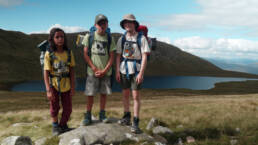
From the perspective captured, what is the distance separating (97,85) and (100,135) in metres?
Result: 1.77

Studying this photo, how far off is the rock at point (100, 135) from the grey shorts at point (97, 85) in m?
1.26

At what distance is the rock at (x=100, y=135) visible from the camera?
6348 millimetres

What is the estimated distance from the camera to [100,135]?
6.62 m

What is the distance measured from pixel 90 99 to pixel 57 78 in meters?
1.46

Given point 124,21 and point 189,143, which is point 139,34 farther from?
point 189,143

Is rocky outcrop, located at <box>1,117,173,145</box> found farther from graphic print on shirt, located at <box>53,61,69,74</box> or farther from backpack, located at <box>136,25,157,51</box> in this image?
backpack, located at <box>136,25,157,51</box>

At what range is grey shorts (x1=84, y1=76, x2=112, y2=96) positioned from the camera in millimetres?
7040

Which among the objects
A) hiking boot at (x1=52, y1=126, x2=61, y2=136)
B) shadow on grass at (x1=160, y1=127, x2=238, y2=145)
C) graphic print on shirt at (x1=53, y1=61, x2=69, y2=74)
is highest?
graphic print on shirt at (x1=53, y1=61, x2=69, y2=74)

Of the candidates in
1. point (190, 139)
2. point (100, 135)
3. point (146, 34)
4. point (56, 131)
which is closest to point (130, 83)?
point (146, 34)

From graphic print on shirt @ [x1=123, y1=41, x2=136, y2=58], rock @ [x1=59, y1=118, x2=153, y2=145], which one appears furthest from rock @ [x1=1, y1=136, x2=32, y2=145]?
graphic print on shirt @ [x1=123, y1=41, x2=136, y2=58]

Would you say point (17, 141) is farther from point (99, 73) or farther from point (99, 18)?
point (99, 18)

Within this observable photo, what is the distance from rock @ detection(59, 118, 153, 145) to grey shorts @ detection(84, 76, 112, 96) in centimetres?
126

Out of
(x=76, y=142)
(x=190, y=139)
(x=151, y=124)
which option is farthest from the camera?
(x=151, y=124)

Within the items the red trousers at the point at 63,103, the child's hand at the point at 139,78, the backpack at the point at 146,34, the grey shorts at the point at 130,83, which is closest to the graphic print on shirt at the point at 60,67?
the red trousers at the point at 63,103
